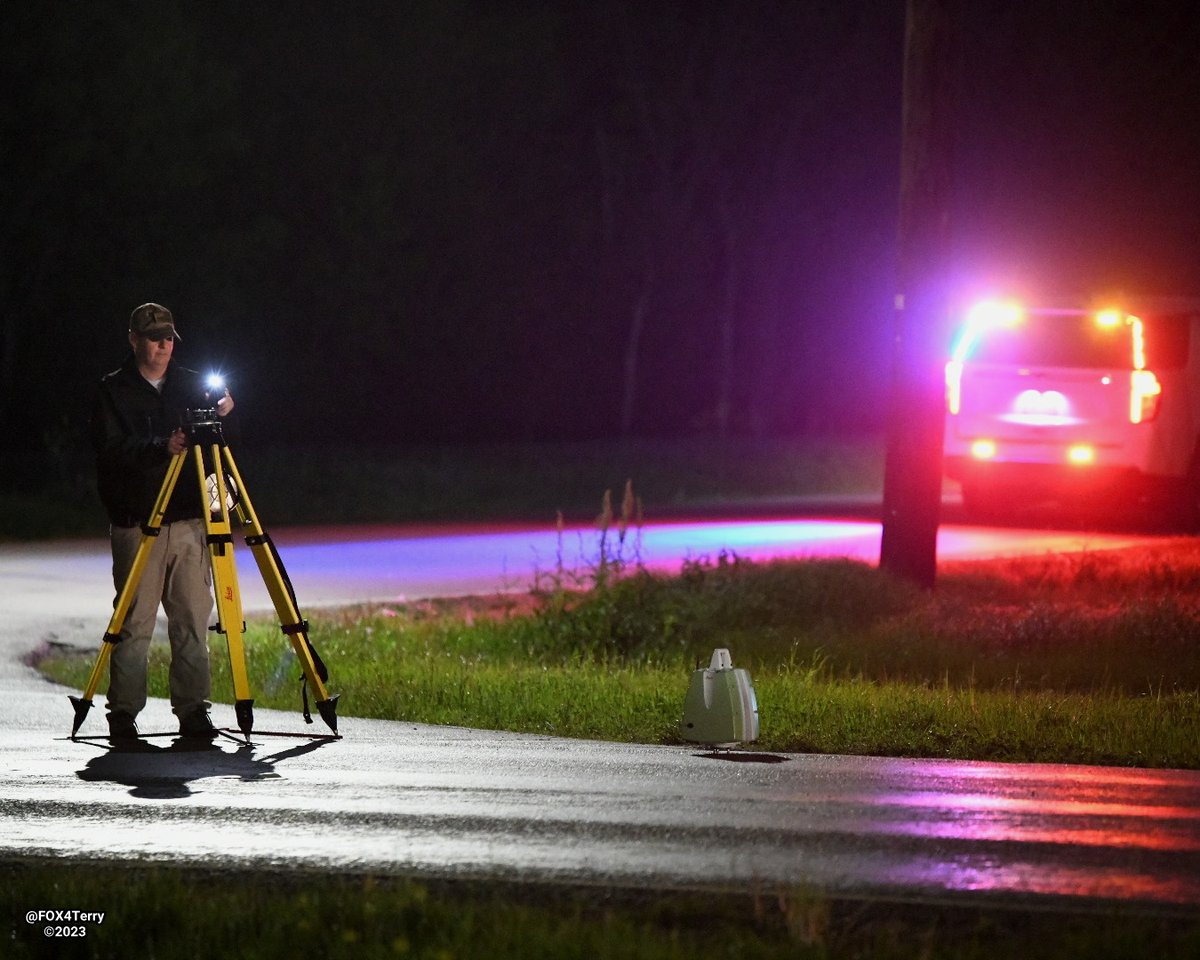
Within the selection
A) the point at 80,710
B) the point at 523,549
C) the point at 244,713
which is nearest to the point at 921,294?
the point at 244,713

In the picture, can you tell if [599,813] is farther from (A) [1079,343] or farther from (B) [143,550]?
(A) [1079,343]

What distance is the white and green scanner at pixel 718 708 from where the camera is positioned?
402 inches

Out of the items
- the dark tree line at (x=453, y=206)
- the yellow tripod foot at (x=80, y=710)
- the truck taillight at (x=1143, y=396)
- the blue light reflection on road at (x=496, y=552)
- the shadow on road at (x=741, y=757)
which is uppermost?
the dark tree line at (x=453, y=206)

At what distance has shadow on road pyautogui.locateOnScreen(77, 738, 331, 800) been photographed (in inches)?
355

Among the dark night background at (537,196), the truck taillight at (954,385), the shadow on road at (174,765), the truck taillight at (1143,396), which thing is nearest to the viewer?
the shadow on road at (174,765)

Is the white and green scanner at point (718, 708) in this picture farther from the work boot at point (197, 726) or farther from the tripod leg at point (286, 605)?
the work boot at point (197, 726)

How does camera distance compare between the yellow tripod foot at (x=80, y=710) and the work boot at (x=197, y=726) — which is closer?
the yellow tripod foot at (x=80, y=710)

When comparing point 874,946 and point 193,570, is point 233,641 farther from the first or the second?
point 874,946

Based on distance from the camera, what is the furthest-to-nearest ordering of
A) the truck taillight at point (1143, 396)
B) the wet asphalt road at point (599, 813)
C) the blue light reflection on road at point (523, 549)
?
the truck taillight at point (1143, 396) < the blue light reflection on road at point (523, 549) < the wet asphalt road at point (599, 813)

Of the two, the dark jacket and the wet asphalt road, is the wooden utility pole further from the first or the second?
the dark jacket

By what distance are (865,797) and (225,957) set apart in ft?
11.2

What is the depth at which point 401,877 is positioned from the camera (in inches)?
282

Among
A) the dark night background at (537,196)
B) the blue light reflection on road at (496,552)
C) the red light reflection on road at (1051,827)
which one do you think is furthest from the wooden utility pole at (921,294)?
the dark night background at (537,196)

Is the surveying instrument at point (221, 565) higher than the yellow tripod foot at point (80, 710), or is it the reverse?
the surveying instrument at point (221, 565)
